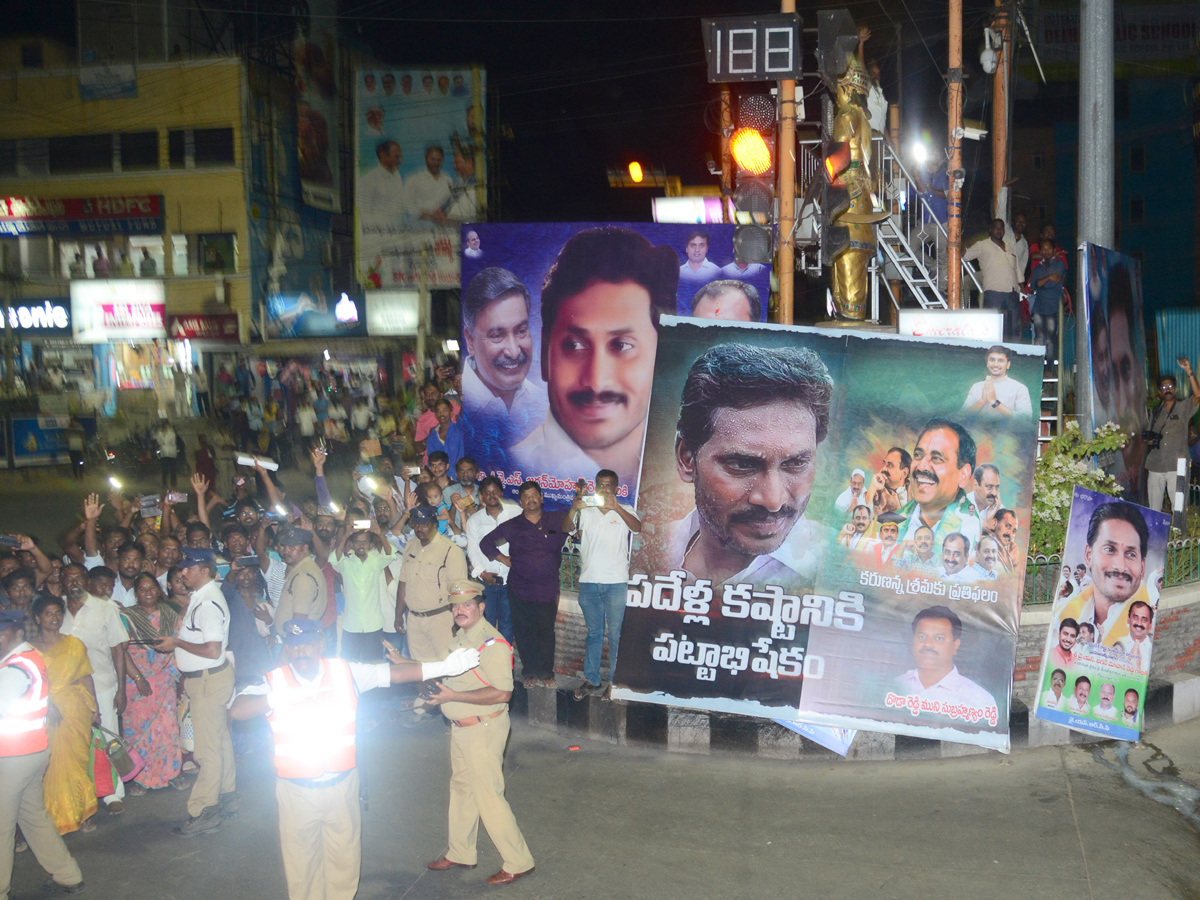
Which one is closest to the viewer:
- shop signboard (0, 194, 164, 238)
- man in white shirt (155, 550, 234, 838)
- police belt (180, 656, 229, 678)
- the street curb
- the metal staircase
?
man in white shirt (155, 550, 234, 838)

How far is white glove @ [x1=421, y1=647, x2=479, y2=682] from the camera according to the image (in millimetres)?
6125

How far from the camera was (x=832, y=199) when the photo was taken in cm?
961

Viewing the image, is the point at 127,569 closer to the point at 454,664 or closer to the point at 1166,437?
the point at 454,664

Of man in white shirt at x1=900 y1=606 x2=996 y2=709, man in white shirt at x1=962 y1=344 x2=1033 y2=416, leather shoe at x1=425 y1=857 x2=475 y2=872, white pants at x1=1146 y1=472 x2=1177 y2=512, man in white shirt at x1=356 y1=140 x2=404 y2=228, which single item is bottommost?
leather shoe at x1=425 y1=857 x2=475 y2=872

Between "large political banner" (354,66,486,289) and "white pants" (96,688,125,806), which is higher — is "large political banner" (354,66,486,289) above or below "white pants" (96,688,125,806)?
above

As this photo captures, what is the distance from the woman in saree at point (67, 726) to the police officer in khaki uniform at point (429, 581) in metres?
2.49

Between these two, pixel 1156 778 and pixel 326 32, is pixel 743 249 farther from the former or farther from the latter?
pixel 326 32

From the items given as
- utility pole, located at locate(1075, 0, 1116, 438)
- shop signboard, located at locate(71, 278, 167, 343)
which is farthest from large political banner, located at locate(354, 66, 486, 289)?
utility pole, located at locate(1075, 0, 1116, 438)

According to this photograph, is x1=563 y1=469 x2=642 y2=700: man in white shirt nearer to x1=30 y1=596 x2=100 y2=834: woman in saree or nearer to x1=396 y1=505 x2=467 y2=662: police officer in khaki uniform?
x1=396 y1=505 x2=467 y2=662: police officer in khaki uniform

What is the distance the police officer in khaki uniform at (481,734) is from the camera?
6.33 meters

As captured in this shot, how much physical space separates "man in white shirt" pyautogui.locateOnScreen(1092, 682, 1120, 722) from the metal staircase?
5.35m

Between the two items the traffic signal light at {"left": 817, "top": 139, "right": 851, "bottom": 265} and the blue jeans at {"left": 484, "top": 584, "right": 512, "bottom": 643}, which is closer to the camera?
the traffic signal light at {"left": 817, "top": 139, "right": 851, "bottom": 265}

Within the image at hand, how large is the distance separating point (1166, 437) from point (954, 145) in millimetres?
4072

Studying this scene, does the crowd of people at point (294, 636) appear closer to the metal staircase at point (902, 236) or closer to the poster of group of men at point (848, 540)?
the poster of group of men at point (848, 540)
